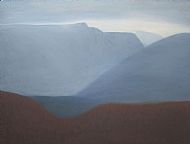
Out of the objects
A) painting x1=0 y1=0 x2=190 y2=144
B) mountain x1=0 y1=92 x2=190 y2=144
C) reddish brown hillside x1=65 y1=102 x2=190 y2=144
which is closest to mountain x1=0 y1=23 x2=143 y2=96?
painting x1=0 y1=0 x2=190 y2=144

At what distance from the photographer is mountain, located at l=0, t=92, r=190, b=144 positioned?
234 cm

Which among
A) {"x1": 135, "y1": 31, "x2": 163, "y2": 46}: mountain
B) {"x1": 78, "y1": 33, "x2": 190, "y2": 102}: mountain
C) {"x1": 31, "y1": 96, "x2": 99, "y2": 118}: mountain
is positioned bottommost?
{"x1": 31, "y1": 96, "x2": 99, "y2": 118}: mountain

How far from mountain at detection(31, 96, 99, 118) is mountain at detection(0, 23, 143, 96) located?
34 millimetres

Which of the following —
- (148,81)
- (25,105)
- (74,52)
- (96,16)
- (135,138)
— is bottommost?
(135,138)

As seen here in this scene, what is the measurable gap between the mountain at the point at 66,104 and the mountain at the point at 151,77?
5 cm

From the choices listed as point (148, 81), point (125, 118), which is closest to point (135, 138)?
point (125, 118)

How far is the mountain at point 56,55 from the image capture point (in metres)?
2.38

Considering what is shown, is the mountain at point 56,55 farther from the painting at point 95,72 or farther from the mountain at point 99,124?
the mountain at point 99,124

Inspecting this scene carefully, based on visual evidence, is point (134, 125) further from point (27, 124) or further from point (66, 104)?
point (27, 124)

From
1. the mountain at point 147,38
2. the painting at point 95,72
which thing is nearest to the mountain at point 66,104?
the painting at point 95,72

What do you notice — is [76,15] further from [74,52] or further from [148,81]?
[148,81]

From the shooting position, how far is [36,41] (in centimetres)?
241

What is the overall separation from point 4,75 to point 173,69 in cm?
112

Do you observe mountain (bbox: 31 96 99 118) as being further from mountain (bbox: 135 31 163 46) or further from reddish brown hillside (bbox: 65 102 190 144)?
mountain (bbox: 135 31 163 46)
